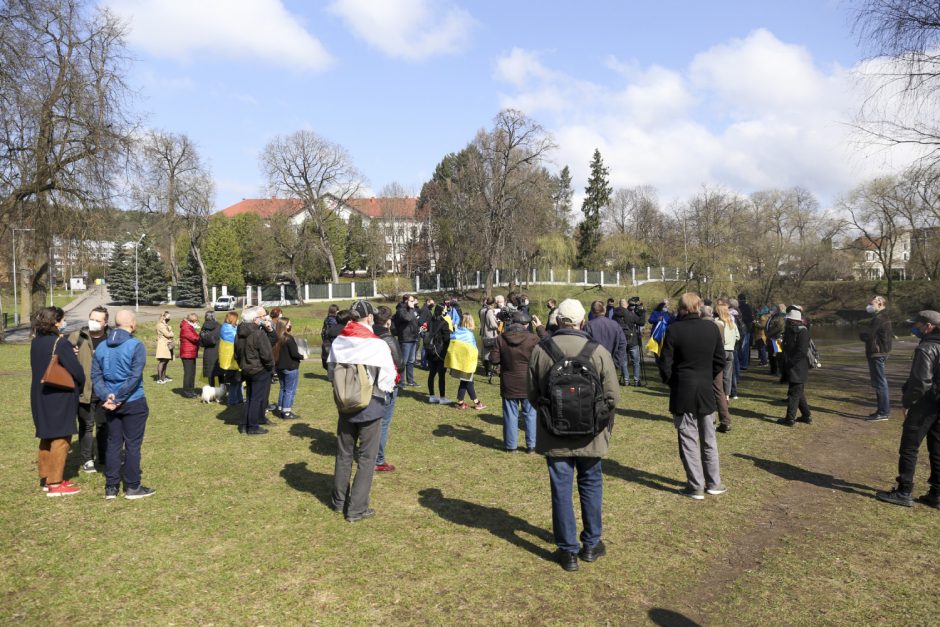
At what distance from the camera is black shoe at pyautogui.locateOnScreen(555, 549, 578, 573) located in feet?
15.7

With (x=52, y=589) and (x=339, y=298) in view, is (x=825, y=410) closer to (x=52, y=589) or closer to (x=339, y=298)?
(x=52, y=589)

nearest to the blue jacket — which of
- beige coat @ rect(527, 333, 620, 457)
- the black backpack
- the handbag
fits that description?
the handbag

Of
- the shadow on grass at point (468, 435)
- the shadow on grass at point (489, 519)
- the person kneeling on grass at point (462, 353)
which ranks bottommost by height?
the shadow on grass at point (489, 519)

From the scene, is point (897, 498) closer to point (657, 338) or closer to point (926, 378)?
point (926, 378)

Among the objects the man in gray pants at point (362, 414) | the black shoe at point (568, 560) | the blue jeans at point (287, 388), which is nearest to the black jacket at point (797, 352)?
the black shoe at point (568, 560)

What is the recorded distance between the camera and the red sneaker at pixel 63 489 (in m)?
6.32

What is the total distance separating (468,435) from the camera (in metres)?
9.21

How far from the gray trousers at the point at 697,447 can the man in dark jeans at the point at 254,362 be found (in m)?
5.63

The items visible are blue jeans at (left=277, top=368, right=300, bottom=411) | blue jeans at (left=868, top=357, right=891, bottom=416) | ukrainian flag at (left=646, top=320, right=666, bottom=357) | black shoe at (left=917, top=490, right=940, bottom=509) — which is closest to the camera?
black shoe at (left=917, top=490, right=940, bottom=509)

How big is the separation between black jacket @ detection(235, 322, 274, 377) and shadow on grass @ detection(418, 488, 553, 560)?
3.48 metres

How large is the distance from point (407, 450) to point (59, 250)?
23.8m

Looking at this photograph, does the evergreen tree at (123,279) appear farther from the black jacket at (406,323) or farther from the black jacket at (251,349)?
the black jacket at (251,349)

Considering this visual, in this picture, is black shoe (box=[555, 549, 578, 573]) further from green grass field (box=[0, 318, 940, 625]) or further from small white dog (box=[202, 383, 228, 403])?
small white dog (box=[202, 383, 228, 403])

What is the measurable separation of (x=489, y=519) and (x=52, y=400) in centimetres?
449
